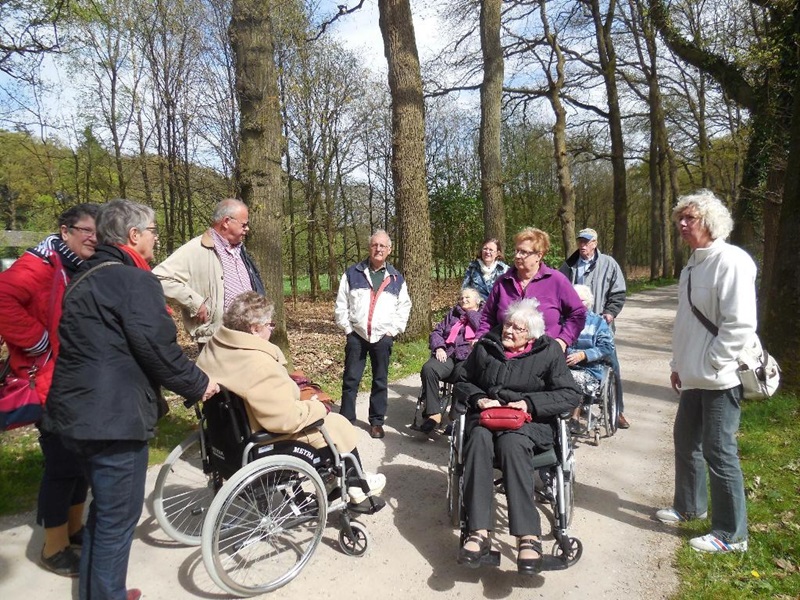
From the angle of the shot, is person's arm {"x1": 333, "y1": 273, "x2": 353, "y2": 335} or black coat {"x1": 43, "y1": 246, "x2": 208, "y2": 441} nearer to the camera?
black coat {"x1": 43, "y1": 246, "x2": 208, "y2": 441}

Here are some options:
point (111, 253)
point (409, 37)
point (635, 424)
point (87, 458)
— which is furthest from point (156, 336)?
point (409, 37)

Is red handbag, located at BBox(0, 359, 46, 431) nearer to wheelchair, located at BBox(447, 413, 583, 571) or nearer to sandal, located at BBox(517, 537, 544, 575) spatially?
wheelchair, located at BBox(447, 413, 583, 571)

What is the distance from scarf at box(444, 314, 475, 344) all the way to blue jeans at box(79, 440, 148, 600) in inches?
130

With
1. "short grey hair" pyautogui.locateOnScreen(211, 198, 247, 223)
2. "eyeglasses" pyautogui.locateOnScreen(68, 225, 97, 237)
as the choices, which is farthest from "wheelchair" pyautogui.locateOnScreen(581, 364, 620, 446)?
"eyeglasses" pyautogui.locateOnScreen(68, 225, 97, 237)

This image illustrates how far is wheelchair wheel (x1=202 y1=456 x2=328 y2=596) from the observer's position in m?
2.56

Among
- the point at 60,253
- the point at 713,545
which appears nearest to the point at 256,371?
the point at 60,253

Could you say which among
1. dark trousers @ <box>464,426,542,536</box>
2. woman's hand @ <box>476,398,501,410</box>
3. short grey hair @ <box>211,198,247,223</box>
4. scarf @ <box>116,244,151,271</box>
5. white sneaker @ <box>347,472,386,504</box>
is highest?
short grey hair @ <box>211,198,247,223</box>

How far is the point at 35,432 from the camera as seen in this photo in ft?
16.5

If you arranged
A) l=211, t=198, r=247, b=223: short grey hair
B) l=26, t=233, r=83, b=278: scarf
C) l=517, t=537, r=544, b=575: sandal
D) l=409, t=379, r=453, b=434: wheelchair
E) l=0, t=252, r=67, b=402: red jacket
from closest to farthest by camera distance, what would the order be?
l=517, t=537, r=544, b=575: sandal, l=0, t=252, r=67, b=402: red jacket, l=26, t=233, r=83, b=278: scarf, l=211, t=198, r=247, b=223: short grey hair, l=409, t=379, r=453, b=434: wheelchair

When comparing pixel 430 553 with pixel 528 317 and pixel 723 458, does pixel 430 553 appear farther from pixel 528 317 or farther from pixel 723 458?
pixel 723 458

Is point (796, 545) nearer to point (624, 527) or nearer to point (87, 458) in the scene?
point (624, 527)

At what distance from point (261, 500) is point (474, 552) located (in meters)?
1.13

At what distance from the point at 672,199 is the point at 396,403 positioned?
2256 cm

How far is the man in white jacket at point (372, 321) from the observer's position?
5027 millimetres
